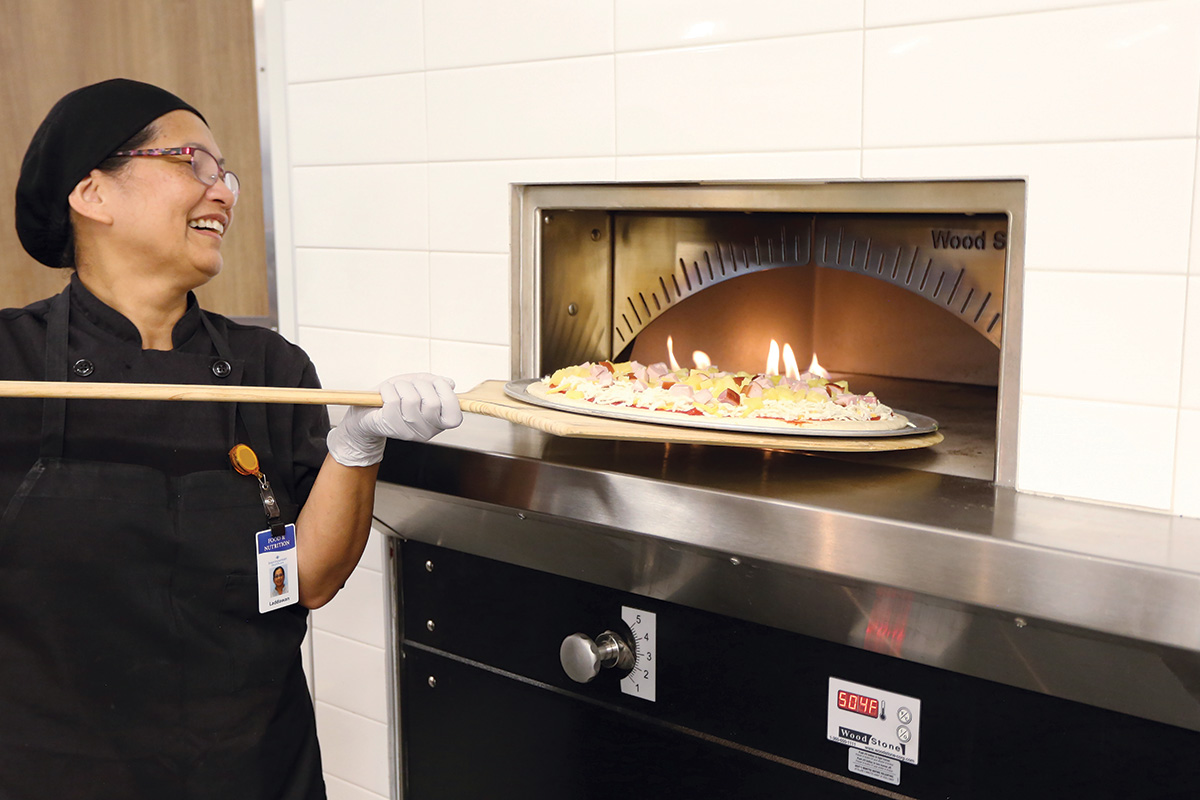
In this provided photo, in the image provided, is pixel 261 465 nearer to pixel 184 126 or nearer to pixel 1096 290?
pixel 184 126

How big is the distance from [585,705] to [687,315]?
75 cm

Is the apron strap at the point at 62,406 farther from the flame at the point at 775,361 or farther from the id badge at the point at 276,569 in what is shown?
the flame at the point at 775,361

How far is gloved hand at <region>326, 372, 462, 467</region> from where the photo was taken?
1280 mm

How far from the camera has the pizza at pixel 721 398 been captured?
1.29 m

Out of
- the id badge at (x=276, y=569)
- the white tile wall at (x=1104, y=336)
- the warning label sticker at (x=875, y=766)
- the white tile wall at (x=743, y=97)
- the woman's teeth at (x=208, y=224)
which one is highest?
the white tile wall at (x=743, y=97)

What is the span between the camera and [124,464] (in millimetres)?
1360

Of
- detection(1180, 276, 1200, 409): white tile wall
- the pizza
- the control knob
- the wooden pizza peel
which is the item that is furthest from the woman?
detection(1180, 276, 1200, 409): white tile wall

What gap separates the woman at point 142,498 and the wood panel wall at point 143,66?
0.76 m

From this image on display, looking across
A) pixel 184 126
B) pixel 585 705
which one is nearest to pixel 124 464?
pixel 184 126

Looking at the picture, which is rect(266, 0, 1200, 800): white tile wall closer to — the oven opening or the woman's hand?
the oven opening

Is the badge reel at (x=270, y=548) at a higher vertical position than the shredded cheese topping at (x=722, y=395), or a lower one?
lower

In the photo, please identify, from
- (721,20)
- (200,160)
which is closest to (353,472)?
(200,160)

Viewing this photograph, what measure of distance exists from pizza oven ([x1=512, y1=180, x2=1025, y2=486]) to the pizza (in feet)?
0.40

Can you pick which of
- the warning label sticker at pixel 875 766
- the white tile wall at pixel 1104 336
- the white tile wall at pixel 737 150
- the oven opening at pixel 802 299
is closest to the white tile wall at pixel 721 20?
the white tile wall at pixel 737 150
